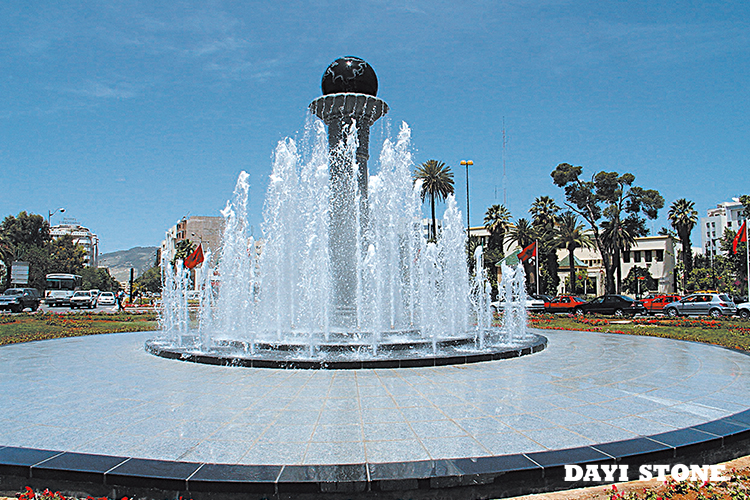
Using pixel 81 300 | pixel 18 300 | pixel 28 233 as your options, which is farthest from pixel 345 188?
pixel 28 233

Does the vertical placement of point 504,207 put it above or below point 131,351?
above

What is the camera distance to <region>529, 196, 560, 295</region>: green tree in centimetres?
6009

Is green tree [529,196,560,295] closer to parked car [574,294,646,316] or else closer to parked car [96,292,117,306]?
parked car [574,294,646,316]

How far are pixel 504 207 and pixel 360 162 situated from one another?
2144 inches

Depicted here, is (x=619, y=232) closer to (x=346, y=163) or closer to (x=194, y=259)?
(x=194, y=259)

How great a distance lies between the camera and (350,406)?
5.95 metres

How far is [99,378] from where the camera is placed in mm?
7730

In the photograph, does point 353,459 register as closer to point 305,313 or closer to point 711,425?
point 711,425

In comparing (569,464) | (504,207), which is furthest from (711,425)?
(504,207)

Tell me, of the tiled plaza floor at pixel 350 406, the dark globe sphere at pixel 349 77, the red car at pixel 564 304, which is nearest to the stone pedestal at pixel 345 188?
the dark globe sphere at pixel 349 77

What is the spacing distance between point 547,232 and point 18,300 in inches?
2148

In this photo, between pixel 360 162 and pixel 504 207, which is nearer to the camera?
pixel 360 162

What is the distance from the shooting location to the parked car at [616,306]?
2877cm

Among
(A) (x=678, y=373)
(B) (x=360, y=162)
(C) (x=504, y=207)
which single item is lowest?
(A) (x=678, y=373)
